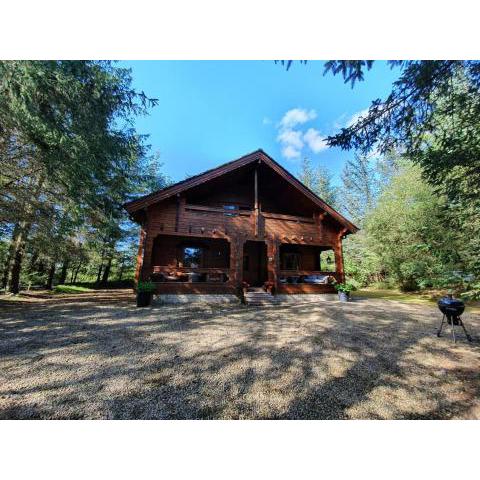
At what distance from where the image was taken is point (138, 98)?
8.71 metres

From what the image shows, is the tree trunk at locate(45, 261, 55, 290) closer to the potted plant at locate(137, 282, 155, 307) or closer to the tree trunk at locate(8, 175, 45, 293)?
the tree trunk at locate(8, 175, 45, 293)

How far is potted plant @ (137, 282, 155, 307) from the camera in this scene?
343 inches

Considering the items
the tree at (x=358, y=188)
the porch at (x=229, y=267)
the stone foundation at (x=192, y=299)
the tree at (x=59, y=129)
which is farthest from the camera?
the tree at (x=358, y=188)

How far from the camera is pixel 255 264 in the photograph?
1420cm

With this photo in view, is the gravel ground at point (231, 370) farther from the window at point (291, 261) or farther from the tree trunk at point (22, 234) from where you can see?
the window at point (291, 261)

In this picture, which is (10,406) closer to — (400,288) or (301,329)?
(301,329)

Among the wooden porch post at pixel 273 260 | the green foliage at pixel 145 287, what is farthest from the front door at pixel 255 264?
the green foliage at pixel 145 287

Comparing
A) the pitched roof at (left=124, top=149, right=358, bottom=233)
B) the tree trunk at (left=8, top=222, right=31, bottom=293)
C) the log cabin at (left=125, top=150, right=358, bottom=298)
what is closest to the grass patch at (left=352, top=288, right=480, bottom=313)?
the log cabin at (left=125, top=150, right=358, bottom=298)

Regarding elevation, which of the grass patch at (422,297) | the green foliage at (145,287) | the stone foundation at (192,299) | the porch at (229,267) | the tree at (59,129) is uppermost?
the tree at (59,129)

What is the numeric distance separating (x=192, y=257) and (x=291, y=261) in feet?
19.9

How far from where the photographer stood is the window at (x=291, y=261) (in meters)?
14.8

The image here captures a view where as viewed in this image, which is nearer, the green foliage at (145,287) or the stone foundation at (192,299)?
the green foliage at (145,287)

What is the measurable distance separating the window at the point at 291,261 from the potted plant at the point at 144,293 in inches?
329

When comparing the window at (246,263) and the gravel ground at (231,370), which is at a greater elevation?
the window at (246,263)
